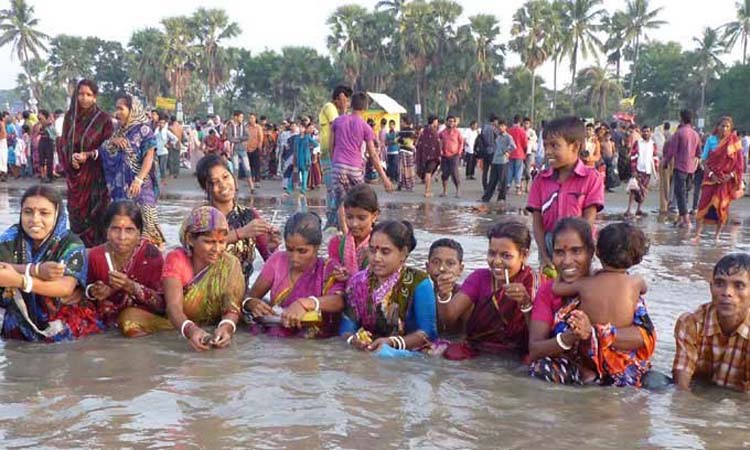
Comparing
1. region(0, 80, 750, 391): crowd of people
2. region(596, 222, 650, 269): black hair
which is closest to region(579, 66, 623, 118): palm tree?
region(0, 80, 750, 391): crowd of people

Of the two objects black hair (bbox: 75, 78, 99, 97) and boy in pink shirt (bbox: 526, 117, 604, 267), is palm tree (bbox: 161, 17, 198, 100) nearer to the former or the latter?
black hair (bbox: 75, 78, 99, 97)

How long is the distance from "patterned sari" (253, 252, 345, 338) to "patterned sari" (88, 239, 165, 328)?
625 millimetres

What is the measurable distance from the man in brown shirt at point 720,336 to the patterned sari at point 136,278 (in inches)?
113

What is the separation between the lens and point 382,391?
3.81 meters

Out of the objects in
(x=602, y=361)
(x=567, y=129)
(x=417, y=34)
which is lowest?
(x=602, y=361)

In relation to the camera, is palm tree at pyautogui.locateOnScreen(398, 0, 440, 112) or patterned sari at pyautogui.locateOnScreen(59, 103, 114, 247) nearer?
patterned sari at pyautogui.locateOnScreen(59, 103, 114, 247)

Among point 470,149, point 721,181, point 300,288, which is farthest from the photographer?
point 470,149

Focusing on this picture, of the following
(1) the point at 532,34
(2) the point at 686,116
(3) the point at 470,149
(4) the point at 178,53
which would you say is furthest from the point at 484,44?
(2) the point at 686,116

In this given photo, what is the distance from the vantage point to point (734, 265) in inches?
146

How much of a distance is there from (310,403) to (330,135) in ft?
18.9

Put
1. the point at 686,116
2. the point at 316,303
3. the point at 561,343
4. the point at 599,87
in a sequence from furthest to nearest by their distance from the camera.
→ the point at 599,87 < the point at 686,116 < the point at 316,303 < the point at 561,343

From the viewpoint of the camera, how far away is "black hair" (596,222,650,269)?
390cm

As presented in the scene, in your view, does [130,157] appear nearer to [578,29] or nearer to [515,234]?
[515,234]

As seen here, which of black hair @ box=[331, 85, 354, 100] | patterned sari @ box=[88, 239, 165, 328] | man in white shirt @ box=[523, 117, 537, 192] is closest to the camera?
patterned sari @ box=[88, 239, 165, 328]
